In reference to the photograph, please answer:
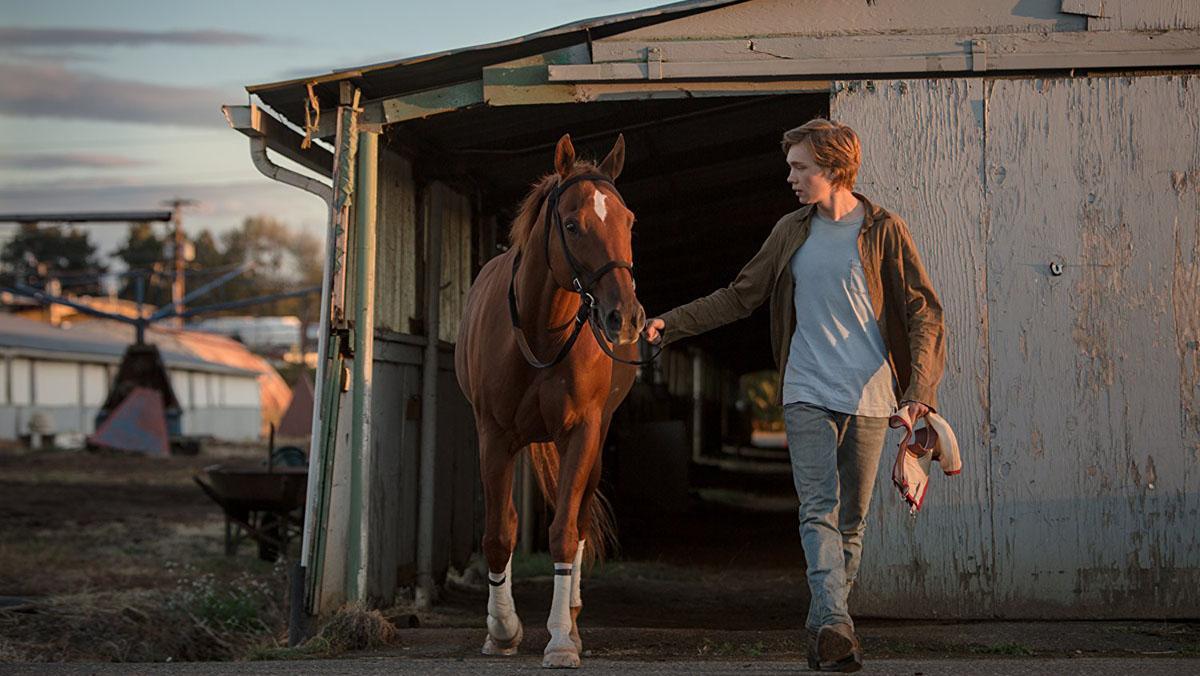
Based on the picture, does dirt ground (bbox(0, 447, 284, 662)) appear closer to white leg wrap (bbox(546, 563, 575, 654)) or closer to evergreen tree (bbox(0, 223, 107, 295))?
white leg wrap (bbox(546, 563, 575, 654))

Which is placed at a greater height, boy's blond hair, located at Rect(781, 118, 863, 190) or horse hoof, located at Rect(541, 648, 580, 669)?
boy's blond hair, located at Rect(781, 118, 863, 190)

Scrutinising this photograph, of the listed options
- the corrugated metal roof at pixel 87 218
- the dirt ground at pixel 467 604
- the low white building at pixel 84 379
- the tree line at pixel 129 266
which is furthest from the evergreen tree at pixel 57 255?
the dirt ground at pixel 467 604

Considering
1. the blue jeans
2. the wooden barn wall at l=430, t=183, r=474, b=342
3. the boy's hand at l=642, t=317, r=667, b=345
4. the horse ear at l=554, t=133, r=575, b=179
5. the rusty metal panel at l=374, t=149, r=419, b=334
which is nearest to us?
the blue jeans

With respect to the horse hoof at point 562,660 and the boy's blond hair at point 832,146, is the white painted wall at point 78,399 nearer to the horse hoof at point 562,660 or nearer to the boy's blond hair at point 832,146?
the horse hoof at point 562,660

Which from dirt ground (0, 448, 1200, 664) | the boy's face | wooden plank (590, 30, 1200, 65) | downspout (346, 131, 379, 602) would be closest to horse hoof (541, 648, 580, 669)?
dirt ground (0, 448, 1200, 664)

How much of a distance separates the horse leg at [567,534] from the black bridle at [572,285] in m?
0.40

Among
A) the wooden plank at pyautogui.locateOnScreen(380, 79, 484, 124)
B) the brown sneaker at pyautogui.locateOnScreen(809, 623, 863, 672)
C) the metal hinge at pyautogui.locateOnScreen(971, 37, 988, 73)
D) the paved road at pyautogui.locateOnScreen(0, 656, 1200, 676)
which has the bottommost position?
the paved road at pyautogui.locateOnScreen(0, 656, 1200, 676)

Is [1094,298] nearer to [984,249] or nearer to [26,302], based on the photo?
[984,249]

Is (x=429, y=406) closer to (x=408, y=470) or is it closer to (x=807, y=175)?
(x=408, y=470)

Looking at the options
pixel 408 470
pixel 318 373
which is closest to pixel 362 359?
pixel 318 373

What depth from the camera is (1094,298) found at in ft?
23.4

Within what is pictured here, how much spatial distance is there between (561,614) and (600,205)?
176 cm

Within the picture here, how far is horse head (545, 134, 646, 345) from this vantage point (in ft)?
18.1

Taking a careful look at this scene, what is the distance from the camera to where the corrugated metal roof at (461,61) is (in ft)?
24.2
